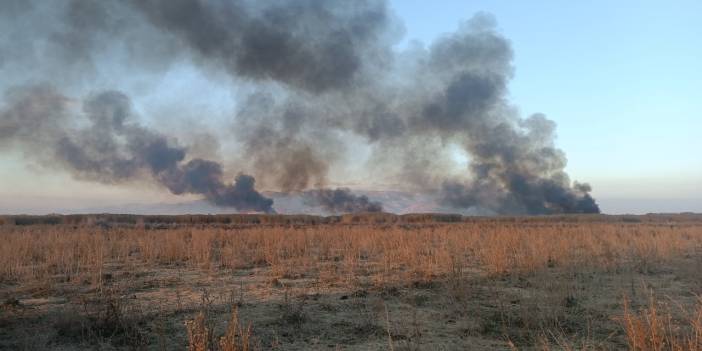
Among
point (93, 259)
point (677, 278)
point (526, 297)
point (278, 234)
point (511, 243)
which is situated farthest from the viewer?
point (278, 234)

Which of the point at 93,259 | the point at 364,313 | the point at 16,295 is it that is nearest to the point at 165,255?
the point at 93,259

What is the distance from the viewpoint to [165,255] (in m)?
13.1

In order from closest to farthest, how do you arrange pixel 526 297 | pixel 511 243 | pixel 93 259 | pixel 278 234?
pixel 526 297
pixel 93 259
pixel 511 243
pixel 278 234

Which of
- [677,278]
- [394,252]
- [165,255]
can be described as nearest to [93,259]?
[165,255]

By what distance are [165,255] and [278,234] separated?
18.3ft

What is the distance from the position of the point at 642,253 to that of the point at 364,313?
1028 centimetres

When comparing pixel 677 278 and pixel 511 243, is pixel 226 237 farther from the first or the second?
pixel 677 278

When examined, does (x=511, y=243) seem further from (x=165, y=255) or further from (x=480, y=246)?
(x=165, y=255)

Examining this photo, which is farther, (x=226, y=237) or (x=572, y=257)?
(x=226, y=237)

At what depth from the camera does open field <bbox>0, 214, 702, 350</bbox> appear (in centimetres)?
536

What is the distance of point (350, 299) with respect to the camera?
770 centimetres

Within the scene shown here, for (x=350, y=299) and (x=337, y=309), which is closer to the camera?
(x=337, y=309)

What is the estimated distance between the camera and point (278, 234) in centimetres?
1812

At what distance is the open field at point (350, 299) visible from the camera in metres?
5.36
